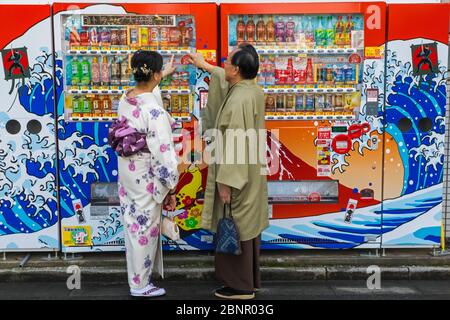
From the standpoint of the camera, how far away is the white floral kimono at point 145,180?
4145 millimetres

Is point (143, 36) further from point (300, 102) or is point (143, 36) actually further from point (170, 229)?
point (170, 229)

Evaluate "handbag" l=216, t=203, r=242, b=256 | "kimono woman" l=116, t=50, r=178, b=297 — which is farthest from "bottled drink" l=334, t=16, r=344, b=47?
"handbag" l=216, t=203, r=242, b=256

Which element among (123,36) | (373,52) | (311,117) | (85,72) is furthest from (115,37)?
(373,52)

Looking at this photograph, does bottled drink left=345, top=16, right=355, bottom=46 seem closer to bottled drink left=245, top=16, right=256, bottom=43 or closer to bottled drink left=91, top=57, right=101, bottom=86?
bottled drink left=245, top=16, right=256, bottom=43

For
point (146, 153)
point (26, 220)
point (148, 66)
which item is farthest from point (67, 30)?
point (26, 220)

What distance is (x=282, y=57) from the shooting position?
16.2ft

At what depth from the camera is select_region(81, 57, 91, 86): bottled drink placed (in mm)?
4840

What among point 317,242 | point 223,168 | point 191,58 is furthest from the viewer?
point 317,242

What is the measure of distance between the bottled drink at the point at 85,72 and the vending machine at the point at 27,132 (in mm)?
277

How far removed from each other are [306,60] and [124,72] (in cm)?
172

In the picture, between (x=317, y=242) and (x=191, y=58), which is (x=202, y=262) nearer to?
(x=317, y=242)

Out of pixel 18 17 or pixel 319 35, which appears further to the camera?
pixel 319 35

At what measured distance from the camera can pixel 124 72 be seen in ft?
16.1

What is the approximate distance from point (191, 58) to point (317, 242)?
83.7 inches
